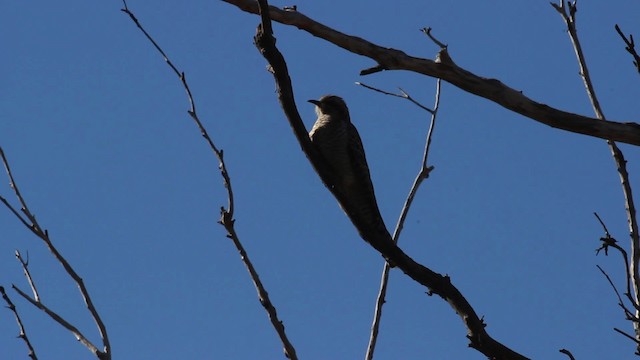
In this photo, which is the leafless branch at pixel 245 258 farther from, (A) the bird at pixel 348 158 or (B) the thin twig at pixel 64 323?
(A) the bird at pixel 348 158

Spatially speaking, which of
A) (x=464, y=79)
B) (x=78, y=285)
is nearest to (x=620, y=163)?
(x=464, y=79)

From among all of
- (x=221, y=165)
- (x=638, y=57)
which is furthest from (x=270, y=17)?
(x=638, y=57)

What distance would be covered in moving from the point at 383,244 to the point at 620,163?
1.50 meters

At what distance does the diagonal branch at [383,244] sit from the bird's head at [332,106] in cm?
401

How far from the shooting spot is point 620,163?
608 cm

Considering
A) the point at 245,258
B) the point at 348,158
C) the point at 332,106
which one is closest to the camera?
the point at 245,258

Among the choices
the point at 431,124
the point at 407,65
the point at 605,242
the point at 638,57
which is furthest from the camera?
the point at 431,124

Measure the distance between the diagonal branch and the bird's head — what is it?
4006 millimetres

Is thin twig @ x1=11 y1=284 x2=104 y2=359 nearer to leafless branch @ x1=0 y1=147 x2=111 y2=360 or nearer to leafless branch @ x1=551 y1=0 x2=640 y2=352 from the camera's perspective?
leafless branch @ x1=0 y1=147 x2=111 y2=360

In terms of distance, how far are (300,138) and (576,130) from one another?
161 centimetres

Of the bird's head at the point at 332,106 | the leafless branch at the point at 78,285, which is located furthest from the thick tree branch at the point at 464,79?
the bird's head at the point at 332,106

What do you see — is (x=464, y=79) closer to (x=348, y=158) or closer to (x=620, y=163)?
(x=620, y=163)

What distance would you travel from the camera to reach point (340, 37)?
588 cm

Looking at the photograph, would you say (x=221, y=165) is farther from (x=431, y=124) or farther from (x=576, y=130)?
(x=431, y=124)
